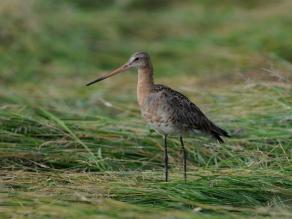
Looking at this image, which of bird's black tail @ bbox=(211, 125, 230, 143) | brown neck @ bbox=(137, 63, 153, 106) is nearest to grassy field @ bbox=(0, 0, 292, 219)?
bird's black tail @ bbox=(211, 125, 230, 143)

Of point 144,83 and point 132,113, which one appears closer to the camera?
point 144,83

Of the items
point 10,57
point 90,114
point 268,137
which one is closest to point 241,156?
point 268,137

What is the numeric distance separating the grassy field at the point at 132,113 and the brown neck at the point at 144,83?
1.67 feet

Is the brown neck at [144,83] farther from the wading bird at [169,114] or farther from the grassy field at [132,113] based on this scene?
the grassy field at [132,113]

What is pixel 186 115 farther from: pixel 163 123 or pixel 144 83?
pixel 144 83

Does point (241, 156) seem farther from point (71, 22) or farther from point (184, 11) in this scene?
point (184, 11)

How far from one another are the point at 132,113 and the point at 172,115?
1807mm

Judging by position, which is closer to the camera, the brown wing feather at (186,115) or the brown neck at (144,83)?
the brown wing feather at (186,115)

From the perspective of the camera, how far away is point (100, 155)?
621cm

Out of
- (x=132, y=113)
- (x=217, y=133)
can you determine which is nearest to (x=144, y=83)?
(x=217, y=133)

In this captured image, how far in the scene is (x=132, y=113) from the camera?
7539 mm

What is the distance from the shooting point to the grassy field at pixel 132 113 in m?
→ 5.15

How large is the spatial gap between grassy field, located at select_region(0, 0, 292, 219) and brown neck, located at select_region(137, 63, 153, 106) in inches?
20.1

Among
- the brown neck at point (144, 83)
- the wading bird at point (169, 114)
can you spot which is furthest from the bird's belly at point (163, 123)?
the brown neck at point (144, 83)
